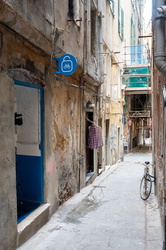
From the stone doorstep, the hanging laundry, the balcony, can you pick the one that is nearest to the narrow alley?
the stone doorstep

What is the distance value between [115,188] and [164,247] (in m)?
5.15

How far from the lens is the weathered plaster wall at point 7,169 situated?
13.9 feet

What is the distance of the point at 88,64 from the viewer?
391 inches

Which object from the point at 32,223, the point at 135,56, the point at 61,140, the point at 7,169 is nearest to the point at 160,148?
the point at 61,140

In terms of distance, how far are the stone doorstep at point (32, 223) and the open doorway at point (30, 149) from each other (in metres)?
0.22

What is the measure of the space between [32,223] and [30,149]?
1638 millimetres

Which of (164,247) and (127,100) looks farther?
(127,100)

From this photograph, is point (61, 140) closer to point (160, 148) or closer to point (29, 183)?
point (29, 183)

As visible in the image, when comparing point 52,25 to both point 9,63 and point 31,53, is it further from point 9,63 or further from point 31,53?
point 9,63

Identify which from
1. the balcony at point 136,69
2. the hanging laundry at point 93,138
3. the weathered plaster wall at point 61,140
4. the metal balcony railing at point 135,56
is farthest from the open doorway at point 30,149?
the metal balcony railing at point 135,56

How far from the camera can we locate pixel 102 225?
5.93 m

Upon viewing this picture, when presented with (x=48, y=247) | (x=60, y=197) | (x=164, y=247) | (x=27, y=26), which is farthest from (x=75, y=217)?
(x=27, y=26)

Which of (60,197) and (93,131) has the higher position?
(93,131)

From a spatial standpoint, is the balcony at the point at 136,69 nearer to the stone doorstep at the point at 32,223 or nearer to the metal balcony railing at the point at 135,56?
the metal balcony railing at the point at 135,56
